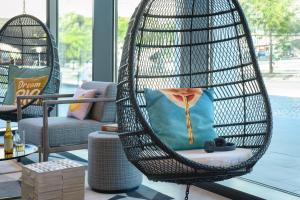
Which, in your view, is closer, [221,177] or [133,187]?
[221,177]

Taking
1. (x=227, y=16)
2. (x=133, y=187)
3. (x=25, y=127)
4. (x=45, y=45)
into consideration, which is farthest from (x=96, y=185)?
(x=45, y=45)

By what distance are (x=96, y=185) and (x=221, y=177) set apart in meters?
1.40

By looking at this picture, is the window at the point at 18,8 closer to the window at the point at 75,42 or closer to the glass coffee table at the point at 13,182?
the window at the point at 75,42

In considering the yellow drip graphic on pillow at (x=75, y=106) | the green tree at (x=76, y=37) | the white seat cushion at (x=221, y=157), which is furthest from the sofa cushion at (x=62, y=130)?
the white seat cushion at (x=221, y=157)

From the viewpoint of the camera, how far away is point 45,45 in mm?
5750

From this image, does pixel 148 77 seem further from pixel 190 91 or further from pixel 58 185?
pixel 58 185

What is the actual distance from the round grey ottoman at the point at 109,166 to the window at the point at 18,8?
3.47 metres

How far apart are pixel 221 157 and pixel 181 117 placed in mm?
417

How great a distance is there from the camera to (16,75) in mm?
5496

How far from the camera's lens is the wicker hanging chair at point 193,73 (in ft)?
8.43

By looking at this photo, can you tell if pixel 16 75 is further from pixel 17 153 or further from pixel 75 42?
pixel 17 153

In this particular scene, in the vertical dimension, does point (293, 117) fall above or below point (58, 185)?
above

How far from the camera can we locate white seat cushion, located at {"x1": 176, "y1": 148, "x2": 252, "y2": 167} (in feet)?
8.36

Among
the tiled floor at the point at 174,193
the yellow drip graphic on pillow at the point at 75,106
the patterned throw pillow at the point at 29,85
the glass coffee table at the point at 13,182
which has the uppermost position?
the patterned throw pillow at the point at 29,85
